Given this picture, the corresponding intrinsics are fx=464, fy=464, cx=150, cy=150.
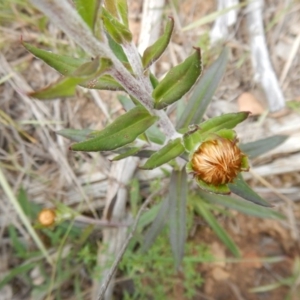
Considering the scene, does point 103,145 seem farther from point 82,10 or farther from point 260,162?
point 260,162

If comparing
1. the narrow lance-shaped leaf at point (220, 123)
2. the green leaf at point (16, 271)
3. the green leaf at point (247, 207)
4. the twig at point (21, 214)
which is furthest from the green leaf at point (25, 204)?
the narrow lance-shaped leaf at point (220, 123)

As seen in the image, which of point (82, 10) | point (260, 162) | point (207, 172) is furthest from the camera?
point (260, 162)

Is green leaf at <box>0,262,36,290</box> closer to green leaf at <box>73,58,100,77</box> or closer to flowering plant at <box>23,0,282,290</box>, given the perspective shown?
flowering plant at <box>23,0,282,290</box>

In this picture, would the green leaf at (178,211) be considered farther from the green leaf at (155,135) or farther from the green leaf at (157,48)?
the green leaf at (157,48)

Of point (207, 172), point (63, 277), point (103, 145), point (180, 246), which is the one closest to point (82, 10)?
point (103, 145)

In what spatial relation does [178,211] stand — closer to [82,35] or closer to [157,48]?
[157,48]

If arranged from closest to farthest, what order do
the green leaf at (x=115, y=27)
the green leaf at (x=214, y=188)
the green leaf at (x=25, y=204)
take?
the green leaf at (x=115, y=27), the green leaf at (x=214, y=188), the green leaf at (x=25, y=204)
